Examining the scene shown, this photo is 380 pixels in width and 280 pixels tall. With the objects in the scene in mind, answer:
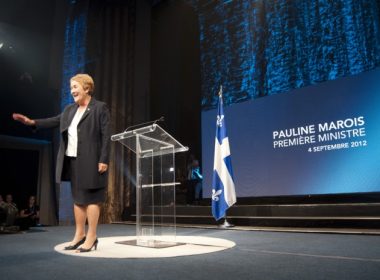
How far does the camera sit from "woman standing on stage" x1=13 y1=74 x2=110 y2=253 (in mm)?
2416

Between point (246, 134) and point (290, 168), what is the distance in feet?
3.14

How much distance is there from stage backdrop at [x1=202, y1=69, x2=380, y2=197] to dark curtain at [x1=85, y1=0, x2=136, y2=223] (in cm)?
196

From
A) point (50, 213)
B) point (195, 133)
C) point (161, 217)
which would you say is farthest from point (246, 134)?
point (50, 213)

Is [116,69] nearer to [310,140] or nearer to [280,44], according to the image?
[280,44]

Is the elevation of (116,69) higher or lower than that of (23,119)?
higher

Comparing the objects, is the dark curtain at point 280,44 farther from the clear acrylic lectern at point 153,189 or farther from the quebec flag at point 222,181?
the clear acrylic lectern at point 153,189

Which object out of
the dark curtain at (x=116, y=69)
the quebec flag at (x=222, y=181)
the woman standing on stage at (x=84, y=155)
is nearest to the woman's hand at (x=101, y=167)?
the woman standing on stage at (x=84, y=155)

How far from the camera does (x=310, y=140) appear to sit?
4867mm

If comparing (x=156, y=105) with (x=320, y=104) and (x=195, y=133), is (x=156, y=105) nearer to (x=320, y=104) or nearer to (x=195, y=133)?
(x=195, y=133)

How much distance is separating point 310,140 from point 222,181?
58.2 inches

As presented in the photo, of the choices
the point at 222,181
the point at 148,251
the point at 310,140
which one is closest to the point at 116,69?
the point at 222,181

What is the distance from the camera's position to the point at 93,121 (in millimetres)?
2510

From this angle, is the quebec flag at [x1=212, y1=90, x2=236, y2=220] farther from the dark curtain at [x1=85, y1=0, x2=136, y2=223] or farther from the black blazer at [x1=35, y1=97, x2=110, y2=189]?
the dark curtain at [x1=85, y1=0, x2=136, y2=223]

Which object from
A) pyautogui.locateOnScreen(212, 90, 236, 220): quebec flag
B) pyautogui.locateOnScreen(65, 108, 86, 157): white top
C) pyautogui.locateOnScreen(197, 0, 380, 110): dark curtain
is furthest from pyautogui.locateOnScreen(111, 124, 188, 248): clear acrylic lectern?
pyautogui.locateOnScreen(197, 0, 380, 110): dark curtain
